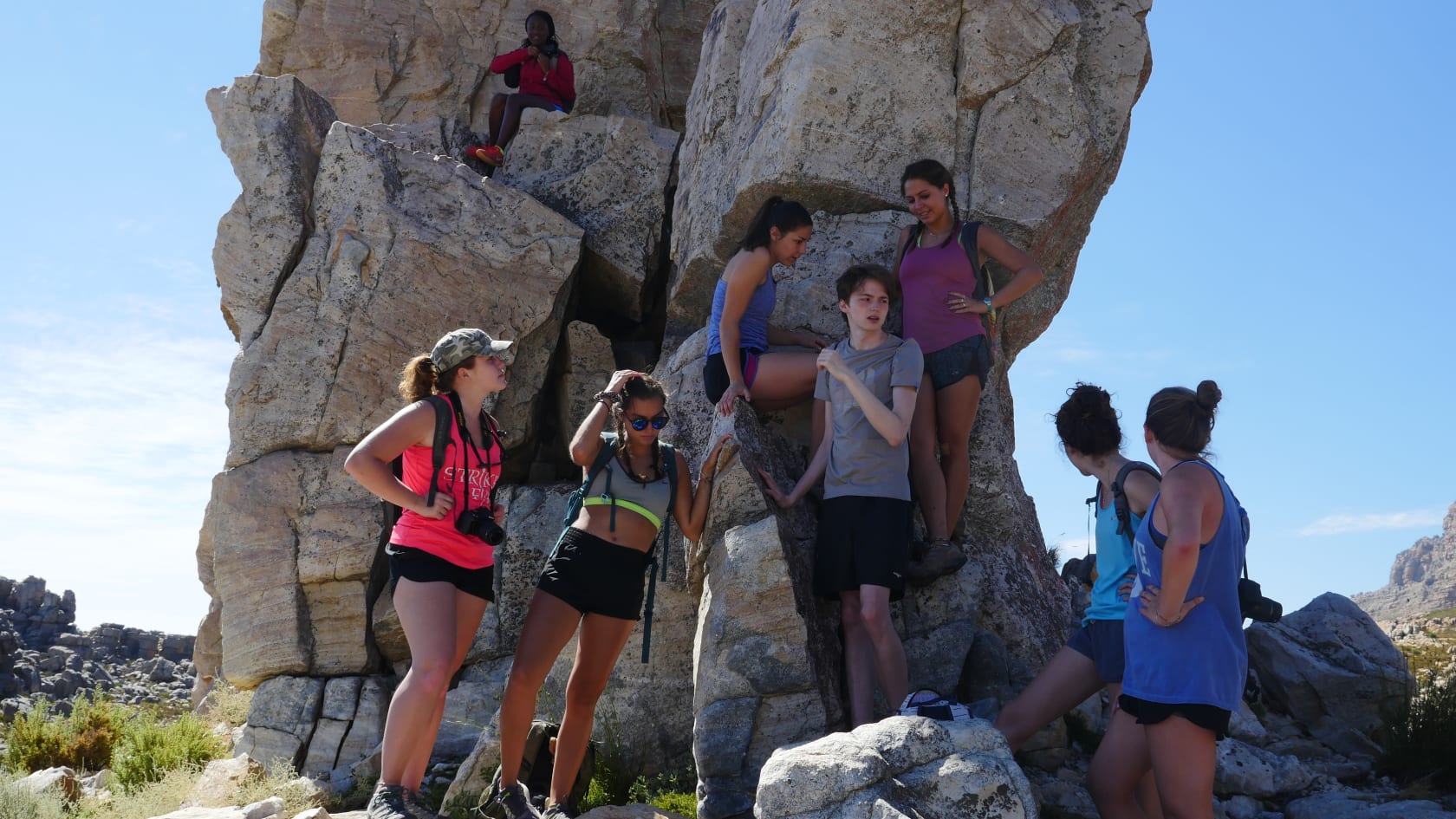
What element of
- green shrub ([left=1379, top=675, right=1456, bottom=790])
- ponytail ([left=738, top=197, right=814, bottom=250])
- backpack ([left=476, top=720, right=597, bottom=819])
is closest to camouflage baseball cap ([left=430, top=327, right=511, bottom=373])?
ponytail ([left=738, top=197, right=814, bottom=250])

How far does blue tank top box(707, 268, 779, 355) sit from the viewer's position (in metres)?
8.56

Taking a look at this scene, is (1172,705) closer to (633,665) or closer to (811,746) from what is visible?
(811,746)

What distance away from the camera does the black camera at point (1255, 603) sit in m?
5.73

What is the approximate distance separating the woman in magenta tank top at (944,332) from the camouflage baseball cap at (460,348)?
10.4 feet

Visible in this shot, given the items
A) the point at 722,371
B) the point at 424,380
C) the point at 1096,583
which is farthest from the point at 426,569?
the point at 1096,583

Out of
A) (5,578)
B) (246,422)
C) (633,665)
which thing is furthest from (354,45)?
(5,578)

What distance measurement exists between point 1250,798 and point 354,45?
16975 mm

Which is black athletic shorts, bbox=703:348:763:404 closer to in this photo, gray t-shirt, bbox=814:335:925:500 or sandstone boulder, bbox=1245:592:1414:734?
gray t-shirt, bbox=814:335:925:500

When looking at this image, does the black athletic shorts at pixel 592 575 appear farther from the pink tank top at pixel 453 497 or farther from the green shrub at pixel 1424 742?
the green shrub at pixel 1424 742

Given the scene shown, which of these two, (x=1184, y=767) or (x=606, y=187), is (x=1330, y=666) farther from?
(x=606, y=187)

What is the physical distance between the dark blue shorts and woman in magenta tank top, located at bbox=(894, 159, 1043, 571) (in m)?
1.76

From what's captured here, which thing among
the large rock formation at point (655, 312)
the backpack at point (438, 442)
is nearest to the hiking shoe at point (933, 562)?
the large rock formation at point (655, 312)

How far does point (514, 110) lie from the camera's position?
15.1 m

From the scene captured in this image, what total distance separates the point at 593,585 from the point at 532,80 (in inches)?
394
